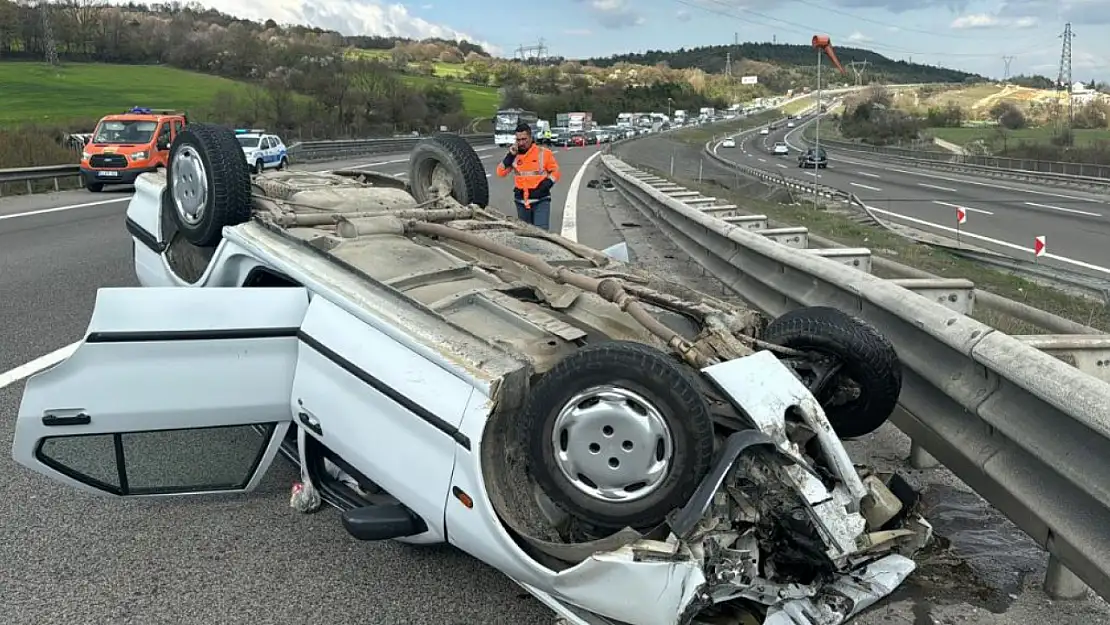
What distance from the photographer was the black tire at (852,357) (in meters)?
3.14

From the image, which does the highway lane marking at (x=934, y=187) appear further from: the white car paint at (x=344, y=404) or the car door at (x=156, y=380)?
the car door at (x=156, y=380)

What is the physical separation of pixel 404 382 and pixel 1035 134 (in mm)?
70918

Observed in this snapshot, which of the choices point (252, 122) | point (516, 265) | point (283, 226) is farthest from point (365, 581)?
point (252, 122)

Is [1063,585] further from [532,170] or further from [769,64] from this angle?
[769,64]

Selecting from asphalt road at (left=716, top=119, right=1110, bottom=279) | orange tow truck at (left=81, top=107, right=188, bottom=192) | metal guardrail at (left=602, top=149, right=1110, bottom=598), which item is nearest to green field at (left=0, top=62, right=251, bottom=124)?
orange tow truck at (left=81, top=107, right=188, bottom=192)

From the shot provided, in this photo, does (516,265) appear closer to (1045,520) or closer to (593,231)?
(1045,520)

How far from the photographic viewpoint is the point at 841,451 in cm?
269

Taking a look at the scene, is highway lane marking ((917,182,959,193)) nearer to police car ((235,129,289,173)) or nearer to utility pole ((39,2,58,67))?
police car ((235,129,289,173))

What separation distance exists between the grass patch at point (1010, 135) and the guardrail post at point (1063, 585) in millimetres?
54772

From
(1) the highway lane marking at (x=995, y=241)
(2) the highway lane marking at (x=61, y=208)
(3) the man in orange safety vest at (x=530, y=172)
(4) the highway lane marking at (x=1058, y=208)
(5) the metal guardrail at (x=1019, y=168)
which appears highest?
(3) the man in orange safety vest at (x=530, y=172)

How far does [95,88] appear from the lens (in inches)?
2306

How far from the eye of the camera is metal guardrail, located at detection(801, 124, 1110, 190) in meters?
34.3

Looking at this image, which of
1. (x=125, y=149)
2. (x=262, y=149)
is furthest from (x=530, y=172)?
(x=262, y=149)

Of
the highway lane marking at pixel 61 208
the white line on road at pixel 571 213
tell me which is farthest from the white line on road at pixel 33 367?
the highway lane marking at pixel 61 208
